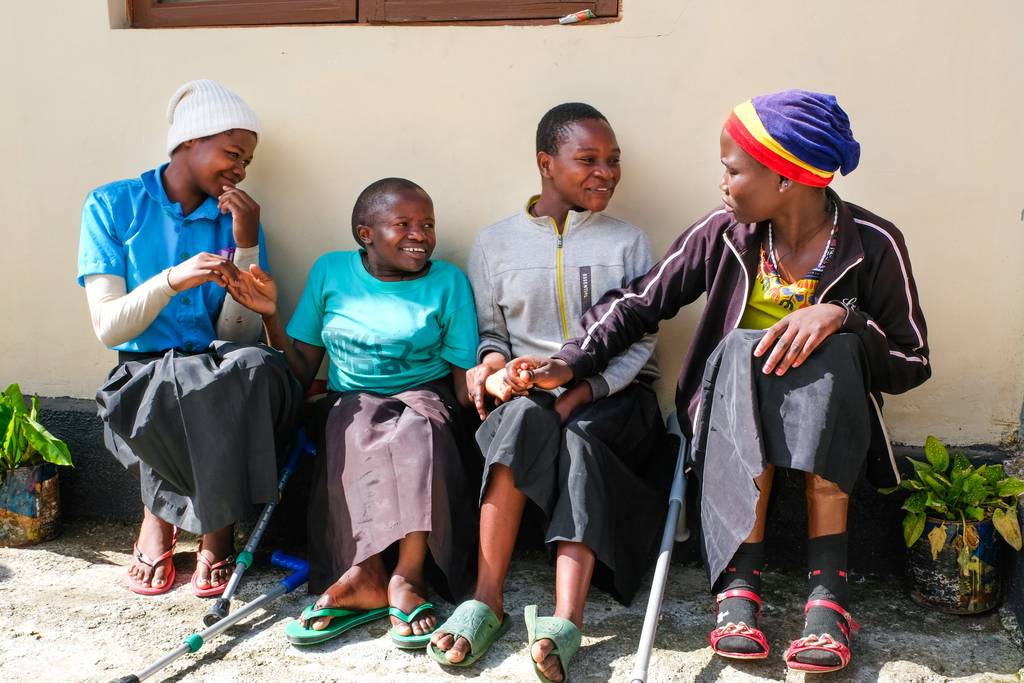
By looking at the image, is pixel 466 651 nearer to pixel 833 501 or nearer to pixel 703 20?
pixel 833 501

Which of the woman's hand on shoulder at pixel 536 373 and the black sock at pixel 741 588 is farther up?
the woman's hand on shoulder at pixel 536 373

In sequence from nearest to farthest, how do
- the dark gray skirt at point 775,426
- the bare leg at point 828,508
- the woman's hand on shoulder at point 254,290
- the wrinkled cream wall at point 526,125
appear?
the dark gray skirt at point 775,426 → the bare leg at point 828,508 → the wrinkled cream wall at point 526,125 → the woman's hand on shoulder at point 254,290

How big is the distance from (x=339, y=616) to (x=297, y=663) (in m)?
0.19

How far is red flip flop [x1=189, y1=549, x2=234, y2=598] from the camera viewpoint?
3270 mm

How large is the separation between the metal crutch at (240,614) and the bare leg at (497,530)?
633 mm

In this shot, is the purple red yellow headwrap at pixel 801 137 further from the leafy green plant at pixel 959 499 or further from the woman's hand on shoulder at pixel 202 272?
the woman's hand on shoulder at pixel 202 272

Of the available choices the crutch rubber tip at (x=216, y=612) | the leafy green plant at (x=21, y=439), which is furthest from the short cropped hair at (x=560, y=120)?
the leafy green plant at (x=21, y=439)

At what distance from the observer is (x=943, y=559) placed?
10.0ft

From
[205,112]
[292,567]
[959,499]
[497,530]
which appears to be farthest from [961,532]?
[205,112]

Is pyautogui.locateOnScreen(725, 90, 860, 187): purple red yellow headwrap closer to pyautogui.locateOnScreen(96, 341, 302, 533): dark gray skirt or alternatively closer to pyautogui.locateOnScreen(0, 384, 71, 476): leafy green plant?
pyautogui.locateOnScreen(96, 341, 302, 533): dark gray skirt

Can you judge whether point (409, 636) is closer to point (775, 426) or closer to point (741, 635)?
point (741, 635)

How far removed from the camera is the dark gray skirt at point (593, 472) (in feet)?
9.65

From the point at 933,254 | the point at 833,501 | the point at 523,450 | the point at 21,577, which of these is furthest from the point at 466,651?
the point at 933,254

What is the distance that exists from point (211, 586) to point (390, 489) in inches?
27.1
